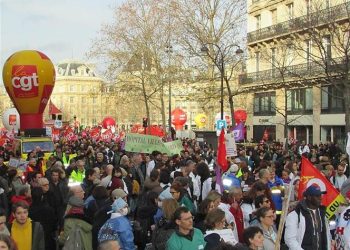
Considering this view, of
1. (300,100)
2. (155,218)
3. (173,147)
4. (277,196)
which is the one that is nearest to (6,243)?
(155,218)

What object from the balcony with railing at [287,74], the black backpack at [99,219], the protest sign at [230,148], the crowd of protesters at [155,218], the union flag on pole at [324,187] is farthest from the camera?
the balcony with railing at [287,74]

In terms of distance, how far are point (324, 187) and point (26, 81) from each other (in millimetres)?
24592

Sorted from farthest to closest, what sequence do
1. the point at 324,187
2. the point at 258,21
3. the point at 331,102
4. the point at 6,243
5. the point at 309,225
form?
the point at 258,21, the point at 331,102, the point at 324,187, the point at 309,225, the point at 6,243

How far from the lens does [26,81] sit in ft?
100

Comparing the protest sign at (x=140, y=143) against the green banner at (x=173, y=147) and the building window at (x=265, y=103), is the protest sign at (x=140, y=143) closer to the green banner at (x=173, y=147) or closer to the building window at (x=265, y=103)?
the green banner at (x=173, y=147)

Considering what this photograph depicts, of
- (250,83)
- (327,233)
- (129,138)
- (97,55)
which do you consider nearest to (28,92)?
(129,138)

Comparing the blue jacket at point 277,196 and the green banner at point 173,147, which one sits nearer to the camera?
the blue jacket at point 277,196

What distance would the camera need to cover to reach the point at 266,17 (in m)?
46.9

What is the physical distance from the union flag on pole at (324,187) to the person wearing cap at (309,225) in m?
1.29

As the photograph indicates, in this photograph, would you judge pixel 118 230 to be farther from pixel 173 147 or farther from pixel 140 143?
pixel 173 147

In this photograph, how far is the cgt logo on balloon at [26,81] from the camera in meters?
30.6

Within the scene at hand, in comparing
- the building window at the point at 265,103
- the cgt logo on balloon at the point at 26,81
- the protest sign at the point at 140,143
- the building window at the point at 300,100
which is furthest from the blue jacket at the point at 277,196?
the building window at the point at 265,103

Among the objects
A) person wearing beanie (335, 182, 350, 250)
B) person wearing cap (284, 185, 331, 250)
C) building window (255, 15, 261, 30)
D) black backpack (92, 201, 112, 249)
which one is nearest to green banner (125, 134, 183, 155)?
black backpack (92, 201, 112, 249)

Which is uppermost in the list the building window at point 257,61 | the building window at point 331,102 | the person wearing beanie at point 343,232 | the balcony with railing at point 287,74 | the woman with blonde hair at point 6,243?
the building window at point 257,61
